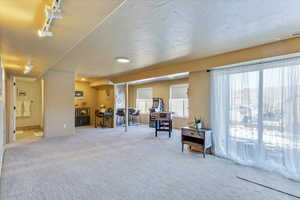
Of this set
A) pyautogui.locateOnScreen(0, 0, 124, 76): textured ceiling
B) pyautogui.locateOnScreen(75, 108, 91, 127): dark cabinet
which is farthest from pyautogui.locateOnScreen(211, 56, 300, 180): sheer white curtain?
pyautogui.locateOnScreen(75, 108, 91, 127): dark cabinet

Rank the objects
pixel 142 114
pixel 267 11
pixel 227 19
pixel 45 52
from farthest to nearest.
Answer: pixel 142 114 < pixel 45 52 < pixel 227 19 < pixel 267 11

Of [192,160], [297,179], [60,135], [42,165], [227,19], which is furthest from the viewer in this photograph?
[60,135]

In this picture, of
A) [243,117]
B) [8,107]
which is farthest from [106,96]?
[243,117]

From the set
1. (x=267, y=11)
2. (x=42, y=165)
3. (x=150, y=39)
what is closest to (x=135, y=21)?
(x=150, y=39)

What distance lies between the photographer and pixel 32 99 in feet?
24.5

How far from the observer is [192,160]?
3.61 meters

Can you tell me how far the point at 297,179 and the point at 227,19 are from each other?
113 inches

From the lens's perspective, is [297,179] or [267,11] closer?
[267,11]

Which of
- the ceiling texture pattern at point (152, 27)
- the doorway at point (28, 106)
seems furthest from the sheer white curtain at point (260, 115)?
the doorway at point (28, 106)

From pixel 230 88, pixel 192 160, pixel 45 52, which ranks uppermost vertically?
pixel 45 52

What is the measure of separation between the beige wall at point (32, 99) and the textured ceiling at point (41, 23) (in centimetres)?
536

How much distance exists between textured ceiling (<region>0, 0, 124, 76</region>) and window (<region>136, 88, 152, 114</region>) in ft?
21.4

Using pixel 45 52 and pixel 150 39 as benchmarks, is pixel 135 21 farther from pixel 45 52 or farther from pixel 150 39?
pixel 45 52

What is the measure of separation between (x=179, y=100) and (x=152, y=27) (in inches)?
222
